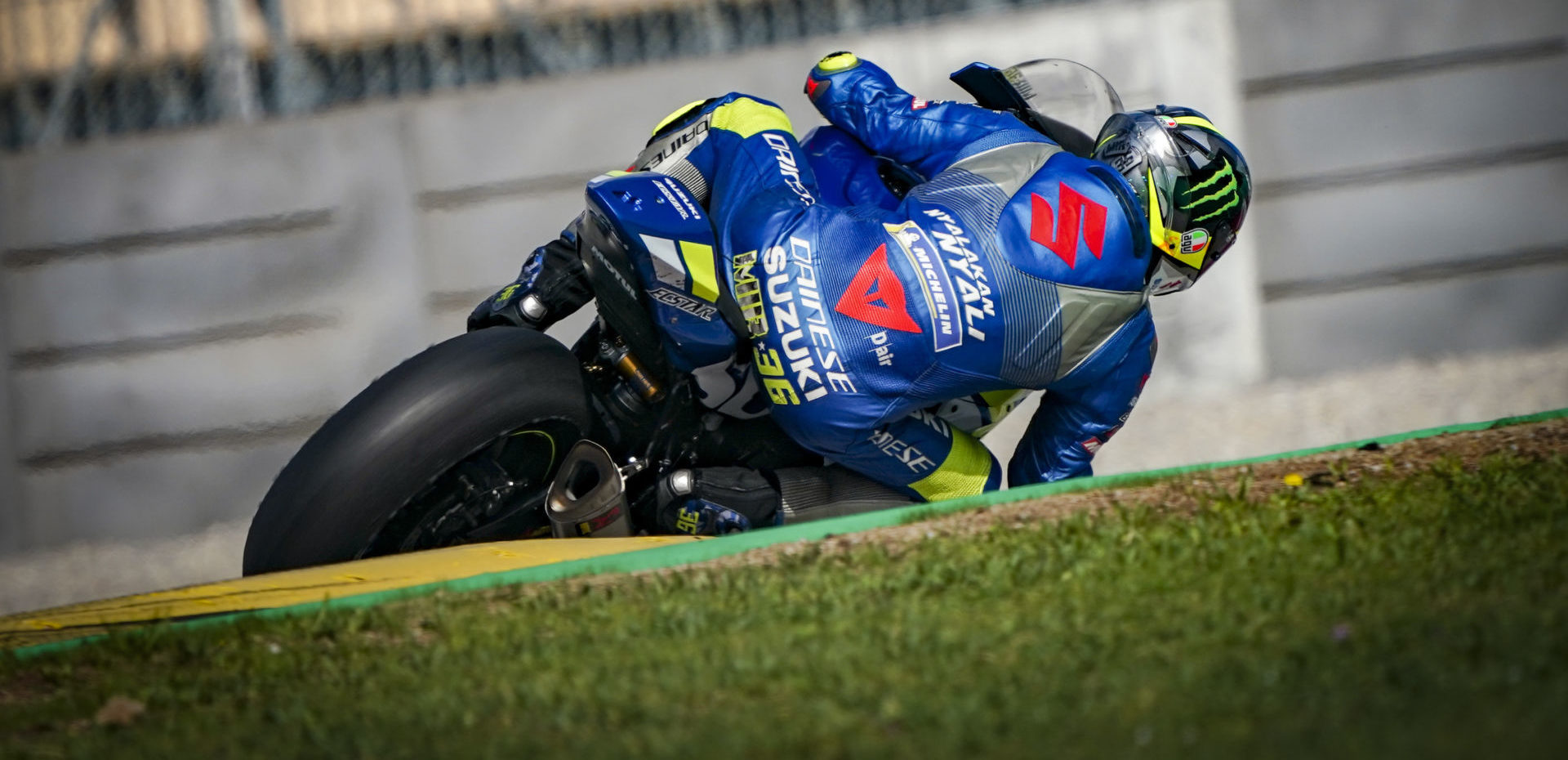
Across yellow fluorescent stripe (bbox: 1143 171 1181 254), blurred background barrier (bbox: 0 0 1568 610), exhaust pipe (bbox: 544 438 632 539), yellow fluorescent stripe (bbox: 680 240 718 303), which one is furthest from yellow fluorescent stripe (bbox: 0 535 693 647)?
blurred background barrier (bbox: 0 0 1568 610)

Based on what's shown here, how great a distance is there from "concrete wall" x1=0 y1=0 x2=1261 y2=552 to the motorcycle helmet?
9.36 ft

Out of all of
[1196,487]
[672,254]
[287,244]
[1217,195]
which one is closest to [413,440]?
[672,254]

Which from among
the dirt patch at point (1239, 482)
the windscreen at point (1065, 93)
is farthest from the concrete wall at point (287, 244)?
the dirt patch at point (1239, 482)

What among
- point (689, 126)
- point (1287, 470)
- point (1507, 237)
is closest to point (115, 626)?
point (689, 126)

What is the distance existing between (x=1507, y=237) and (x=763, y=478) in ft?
14.8

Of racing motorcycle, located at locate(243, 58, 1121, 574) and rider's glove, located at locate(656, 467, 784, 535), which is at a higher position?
racing motorcycle, located at locate(243, 58, 1121, 574)

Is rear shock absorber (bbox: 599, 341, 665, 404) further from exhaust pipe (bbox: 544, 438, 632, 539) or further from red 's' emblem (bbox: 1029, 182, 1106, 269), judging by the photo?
red 's' emblem (bbox: 1029, 182, 1106, 269)

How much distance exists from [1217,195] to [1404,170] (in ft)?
11.2

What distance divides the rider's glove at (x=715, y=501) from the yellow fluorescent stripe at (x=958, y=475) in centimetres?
35

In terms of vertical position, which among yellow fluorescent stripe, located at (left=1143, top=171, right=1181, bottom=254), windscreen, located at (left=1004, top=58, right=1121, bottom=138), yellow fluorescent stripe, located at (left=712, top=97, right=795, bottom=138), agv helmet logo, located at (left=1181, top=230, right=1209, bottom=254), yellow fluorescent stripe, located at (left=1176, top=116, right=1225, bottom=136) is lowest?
agv helmet logo, located at (left=1181, top=230, right=1209, bottom=254)

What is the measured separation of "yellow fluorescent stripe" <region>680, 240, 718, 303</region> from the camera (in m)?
2.76

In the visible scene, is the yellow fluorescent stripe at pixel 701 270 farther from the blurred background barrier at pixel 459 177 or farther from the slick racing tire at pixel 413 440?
the blurred background barrier at pixel 459 177

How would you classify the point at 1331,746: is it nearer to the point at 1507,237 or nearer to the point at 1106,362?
the point at 1106,362

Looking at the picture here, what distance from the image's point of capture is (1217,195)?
10.4 feet
